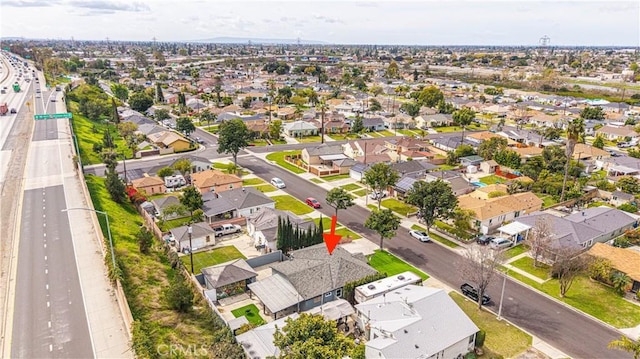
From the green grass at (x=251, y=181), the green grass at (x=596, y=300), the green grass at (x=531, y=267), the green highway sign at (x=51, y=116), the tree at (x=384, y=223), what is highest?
the green highway sign at (x=51, y=116)

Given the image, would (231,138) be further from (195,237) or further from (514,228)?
(514,228)

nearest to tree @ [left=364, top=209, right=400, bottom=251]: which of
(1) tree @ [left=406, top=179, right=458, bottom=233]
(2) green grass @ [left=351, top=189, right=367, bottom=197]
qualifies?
(1) tree @ [left=406, top=179, right=458, bottom=233]

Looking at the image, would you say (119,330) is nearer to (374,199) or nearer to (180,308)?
(180,308)

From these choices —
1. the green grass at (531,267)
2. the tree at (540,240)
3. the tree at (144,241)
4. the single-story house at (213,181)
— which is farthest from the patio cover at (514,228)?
the tree at (144,241)

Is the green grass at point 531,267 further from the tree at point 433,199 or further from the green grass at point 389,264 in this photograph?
the green grass at point 389,264

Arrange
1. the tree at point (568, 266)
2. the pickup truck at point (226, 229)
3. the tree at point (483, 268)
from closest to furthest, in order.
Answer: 1. the tree at point (483, 268)
2. the tree at point (568, 266)
3. the pickup truck at point (226, 229)

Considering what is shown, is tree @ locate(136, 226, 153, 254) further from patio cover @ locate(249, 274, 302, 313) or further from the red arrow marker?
the red arrow marker

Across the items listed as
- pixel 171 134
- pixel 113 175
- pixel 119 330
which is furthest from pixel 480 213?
pixel 171 134
